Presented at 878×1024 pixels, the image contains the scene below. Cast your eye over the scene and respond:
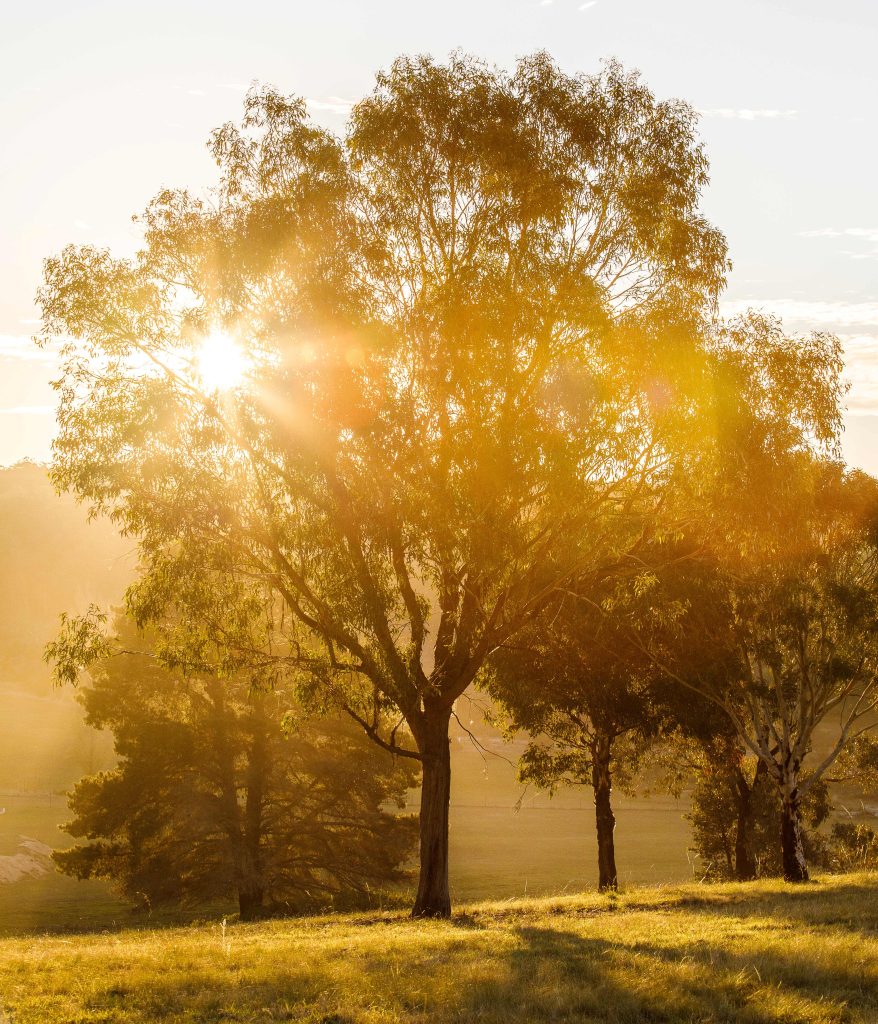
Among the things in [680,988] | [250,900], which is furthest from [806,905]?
[250,900]

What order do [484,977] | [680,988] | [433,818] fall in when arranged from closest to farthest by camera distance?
[680,988] < [484,977] < [433,818]

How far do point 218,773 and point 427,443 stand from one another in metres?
23.3

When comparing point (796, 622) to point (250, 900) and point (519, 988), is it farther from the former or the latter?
point (250, 900)

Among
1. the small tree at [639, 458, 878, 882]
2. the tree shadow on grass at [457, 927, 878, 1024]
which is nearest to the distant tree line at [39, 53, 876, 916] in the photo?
the small tree at [639, 458, 878, 882]

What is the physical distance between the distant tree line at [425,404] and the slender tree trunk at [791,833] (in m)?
9.51

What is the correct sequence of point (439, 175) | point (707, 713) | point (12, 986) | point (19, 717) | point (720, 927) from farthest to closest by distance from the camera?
point (19, 717) → point (707, 713) → point (439, 175) → point (720, 927) → point (12, 986)

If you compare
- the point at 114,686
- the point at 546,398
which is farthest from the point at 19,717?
the point at 546,398

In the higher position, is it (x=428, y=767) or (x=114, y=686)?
(x=114, y=686)

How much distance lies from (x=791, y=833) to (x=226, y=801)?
781 inches

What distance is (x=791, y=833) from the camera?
84.8ft

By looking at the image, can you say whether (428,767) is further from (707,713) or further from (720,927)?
(707,713)

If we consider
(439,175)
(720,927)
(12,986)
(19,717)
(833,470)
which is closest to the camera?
(12,986)

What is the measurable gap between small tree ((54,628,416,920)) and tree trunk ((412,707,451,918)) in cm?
1556

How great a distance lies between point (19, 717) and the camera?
371ft
